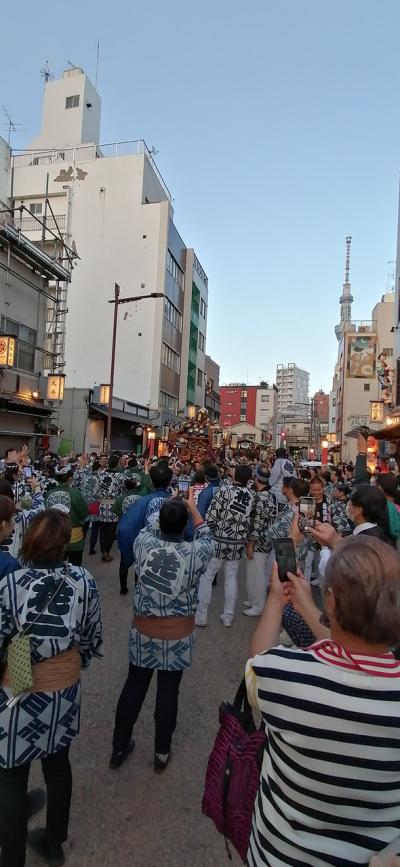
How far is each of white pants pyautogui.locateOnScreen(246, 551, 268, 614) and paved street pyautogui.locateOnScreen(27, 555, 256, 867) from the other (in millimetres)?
1667

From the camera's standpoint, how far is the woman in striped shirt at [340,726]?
1219mm

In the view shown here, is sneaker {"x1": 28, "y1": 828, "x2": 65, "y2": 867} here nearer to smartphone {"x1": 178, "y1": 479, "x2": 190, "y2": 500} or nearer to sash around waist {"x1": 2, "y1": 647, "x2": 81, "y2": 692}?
sash around waist {"x1": 2, "y1": 647, "x2": 81, "y2": 692}

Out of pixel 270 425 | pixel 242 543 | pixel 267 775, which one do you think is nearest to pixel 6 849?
pixel 267 775

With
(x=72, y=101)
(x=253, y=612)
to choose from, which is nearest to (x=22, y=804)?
(x=253, y=612)

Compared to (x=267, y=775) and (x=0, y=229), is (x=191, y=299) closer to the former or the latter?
(x=0, y=229)

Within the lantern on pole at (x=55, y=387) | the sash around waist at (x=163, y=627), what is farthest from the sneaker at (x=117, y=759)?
the lantern on pole at (x=55, y=387)

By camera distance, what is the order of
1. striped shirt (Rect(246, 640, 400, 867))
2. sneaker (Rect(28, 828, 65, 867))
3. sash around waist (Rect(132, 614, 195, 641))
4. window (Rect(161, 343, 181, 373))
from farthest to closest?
window (Rect(161, 343, 181, 373)) → sash around waist (Rect(132, 614, 195, 641)) → sneaker (Rect(28, 828, 65, 867)) → striped shirt (Rect(246, 640, 400, 867))

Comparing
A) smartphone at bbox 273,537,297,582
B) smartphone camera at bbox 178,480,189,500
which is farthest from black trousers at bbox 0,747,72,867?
smartphone camera at bbox 178,480,189,500

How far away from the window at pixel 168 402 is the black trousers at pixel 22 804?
33430 millimetres

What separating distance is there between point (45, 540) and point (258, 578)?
15.4 ft

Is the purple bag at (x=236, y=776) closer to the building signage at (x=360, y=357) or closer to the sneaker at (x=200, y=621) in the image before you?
the sneaker at (x=200, y=621)

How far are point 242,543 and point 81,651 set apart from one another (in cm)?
370

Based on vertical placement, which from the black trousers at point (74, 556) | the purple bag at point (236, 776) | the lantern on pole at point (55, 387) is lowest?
the black trousers at point (74, 556)

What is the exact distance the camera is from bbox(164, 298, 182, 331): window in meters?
35.8
